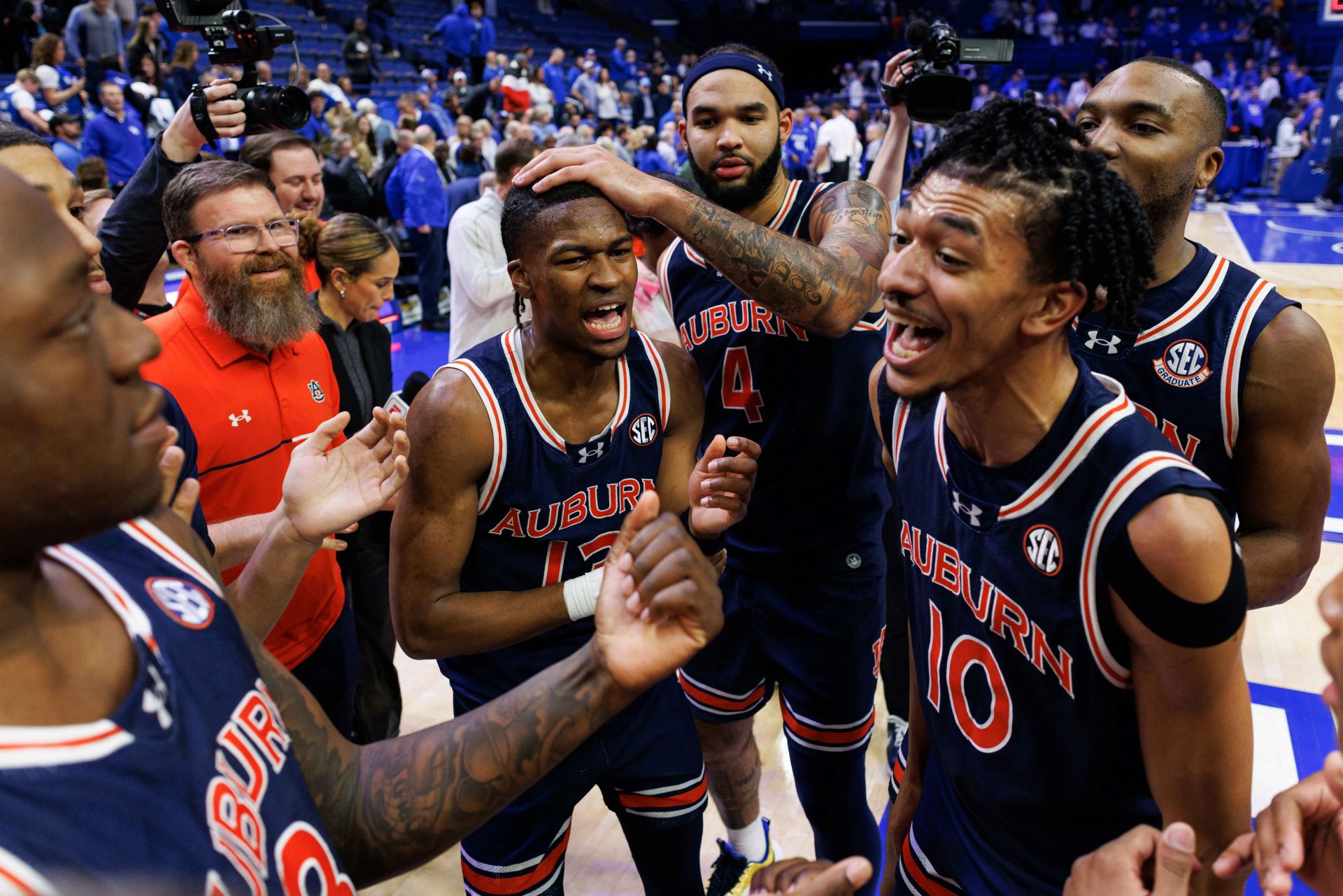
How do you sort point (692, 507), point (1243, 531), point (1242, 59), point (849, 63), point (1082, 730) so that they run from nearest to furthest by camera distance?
point (1082, 730) < point (1243, 531) < point (692, 507) < point (1242, 59) < point (849, 63)

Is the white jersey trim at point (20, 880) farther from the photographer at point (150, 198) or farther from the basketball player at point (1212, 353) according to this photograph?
the photographer at point (150, 198)

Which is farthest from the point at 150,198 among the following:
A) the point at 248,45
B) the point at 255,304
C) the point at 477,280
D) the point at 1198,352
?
the point at 1198,352

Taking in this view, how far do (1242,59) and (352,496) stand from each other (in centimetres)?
2924

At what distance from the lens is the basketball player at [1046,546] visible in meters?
1.44

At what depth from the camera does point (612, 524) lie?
238 cm

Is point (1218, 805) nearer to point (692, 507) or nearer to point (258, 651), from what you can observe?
point (692, 507)

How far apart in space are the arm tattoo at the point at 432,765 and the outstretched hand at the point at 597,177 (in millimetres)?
1258

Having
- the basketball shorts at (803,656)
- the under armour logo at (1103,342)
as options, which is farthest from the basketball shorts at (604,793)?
the under armour logo at (1103,342)

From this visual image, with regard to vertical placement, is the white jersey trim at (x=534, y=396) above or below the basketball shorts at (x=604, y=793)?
above

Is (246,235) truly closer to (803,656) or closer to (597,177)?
(597,177)

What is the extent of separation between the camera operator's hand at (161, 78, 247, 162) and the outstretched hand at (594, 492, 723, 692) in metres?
2.46

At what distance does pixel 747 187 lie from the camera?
2811 mm

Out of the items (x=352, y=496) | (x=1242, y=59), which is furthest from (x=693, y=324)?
(x=1242, y=59)

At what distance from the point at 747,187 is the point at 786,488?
93 cm
